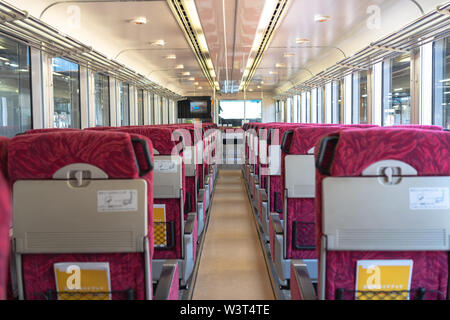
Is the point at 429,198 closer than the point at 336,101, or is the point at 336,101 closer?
the point at 429,198

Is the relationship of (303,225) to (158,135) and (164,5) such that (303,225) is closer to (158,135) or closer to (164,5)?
(158,135)

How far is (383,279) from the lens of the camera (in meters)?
1.61

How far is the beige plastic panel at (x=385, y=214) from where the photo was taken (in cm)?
153

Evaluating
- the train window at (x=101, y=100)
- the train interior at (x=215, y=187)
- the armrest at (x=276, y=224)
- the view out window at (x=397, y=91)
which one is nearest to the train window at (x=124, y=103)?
the train window at (x=101, y=100)

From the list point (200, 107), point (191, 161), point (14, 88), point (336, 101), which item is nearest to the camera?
point (191, 161)

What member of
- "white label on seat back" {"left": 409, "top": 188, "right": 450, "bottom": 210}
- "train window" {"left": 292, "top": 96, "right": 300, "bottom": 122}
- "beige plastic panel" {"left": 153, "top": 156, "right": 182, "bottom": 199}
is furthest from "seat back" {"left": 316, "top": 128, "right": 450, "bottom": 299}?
"train window" {"left": 292, "top": 96, "right": 300, "bottom": 122}

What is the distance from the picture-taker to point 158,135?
2.70 m

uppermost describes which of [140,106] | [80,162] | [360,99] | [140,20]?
[140,20]

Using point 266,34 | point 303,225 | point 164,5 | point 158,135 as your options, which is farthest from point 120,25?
point 303,225

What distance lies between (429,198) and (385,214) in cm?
17

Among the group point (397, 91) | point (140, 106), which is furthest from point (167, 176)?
point (140, 106)

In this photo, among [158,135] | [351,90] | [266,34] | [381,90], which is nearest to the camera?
[158,135]

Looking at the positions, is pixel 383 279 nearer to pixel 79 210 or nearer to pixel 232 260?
pixel 79 210

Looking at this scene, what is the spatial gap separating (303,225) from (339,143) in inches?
52.4
